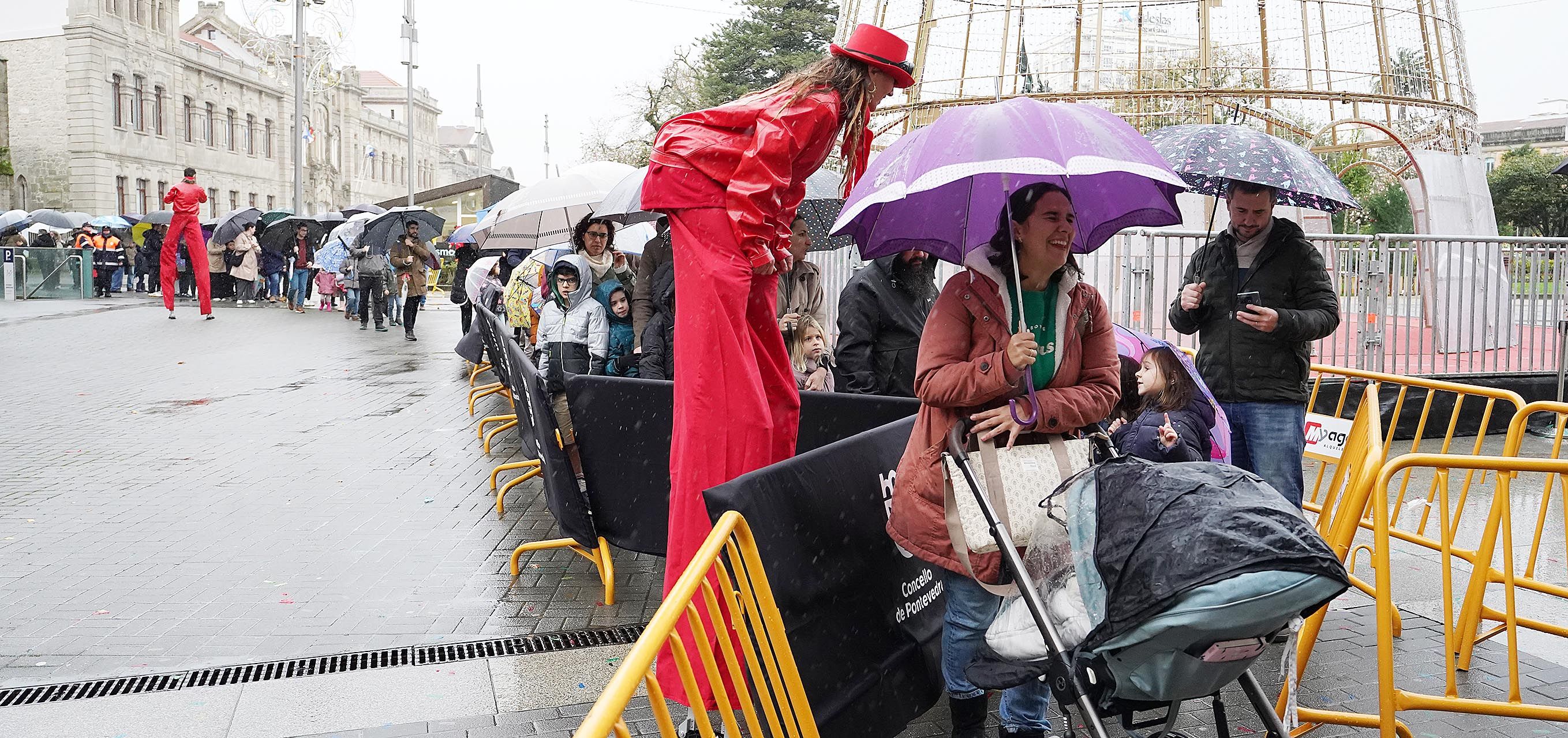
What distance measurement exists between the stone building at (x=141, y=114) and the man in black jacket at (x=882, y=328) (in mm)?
39425

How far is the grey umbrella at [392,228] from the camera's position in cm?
1966

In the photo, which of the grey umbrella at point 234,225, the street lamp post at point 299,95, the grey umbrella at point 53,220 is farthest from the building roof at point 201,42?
the grey umbrella at point 234,225

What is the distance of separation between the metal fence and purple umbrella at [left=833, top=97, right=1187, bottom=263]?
5.64 meters

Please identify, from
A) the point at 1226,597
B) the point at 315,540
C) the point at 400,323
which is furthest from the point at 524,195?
the point at 400,323

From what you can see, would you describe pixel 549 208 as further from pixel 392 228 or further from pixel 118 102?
pixel 118 102

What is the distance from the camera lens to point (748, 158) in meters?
3.44

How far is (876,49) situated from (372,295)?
20610mm

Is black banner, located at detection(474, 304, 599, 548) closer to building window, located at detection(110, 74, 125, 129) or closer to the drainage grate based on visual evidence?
the drainage grate

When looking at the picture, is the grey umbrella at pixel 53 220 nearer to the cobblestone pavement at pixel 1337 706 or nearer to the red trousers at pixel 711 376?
the cobblestone pavement at pixel 1337 706

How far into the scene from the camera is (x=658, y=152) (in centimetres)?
358

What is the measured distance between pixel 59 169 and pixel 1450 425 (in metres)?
59.6

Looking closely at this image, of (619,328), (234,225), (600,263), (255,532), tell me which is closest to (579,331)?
(619,328)

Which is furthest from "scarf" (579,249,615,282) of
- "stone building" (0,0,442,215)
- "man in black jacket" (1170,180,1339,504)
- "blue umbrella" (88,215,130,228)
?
"stone building" (0,0,442,215)

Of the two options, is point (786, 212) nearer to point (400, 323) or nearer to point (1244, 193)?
point (1244, 193)
